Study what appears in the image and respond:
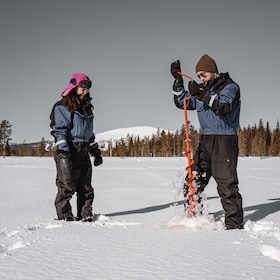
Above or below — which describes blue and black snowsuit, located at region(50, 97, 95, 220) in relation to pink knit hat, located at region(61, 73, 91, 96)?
below

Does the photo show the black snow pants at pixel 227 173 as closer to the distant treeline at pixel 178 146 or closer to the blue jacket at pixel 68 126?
the blue jacket at pixel 68 126

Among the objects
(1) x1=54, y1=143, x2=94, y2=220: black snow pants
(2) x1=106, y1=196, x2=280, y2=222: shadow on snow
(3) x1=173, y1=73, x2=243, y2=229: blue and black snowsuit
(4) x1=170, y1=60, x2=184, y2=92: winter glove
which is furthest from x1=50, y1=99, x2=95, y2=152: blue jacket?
(3) x1=173, y1=73, x2=243, y2=229: blue and black snowsuit

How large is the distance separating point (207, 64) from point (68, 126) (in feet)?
5.99

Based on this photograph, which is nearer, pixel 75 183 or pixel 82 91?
pixel 82 91

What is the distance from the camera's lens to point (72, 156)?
4059mm

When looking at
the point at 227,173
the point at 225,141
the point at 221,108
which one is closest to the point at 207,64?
the point at 221,108

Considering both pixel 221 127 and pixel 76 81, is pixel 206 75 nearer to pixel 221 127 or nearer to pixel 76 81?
pixel 221 127

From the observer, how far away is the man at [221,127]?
10.7 feet

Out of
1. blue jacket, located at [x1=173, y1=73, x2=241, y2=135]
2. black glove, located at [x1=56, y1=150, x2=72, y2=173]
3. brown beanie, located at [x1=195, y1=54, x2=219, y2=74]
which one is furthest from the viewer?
black glove, located at [x1=56, y1=150, x2=72, y2=173]

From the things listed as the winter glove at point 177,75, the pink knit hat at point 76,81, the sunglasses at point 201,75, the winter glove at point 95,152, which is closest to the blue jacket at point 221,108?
the sunglasses at point 201,75

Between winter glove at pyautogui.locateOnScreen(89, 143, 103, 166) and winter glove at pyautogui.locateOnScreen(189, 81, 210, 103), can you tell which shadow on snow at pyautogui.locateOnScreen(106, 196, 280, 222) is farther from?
winter glove at pyautogui.locateOnScreen(189, 81, 210, 103)

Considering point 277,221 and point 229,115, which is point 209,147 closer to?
point 229,115

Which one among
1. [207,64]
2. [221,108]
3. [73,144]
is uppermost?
[207,64]

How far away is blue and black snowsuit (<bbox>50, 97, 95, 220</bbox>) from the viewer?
12.7 ft
